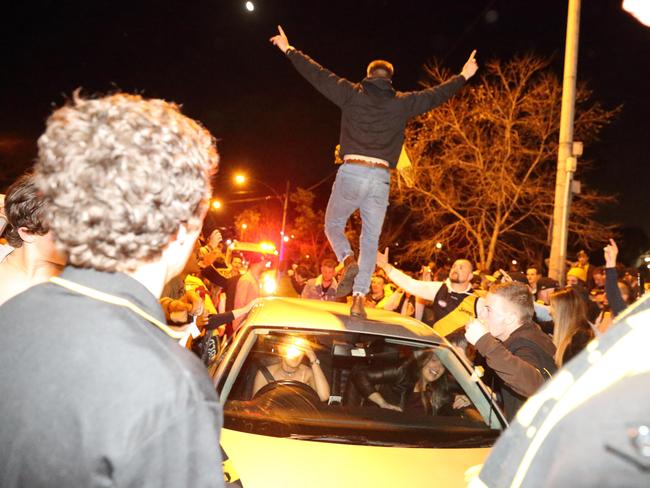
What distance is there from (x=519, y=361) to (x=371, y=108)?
7.20 ft

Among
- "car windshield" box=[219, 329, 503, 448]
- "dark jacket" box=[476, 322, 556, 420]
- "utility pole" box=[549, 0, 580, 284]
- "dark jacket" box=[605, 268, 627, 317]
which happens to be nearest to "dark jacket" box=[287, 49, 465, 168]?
"car windshield" box=[219, 329, 503, 448]

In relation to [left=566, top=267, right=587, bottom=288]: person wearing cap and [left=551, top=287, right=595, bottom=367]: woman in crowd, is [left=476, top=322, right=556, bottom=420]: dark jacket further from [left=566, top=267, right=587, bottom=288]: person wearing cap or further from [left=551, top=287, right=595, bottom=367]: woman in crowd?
[left=566, top=267, right=587, bottom=288]: person wearing cap

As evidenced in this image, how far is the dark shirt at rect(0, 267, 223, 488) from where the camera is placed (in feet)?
3.57

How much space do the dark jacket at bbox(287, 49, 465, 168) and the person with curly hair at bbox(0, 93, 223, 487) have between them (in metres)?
3.03

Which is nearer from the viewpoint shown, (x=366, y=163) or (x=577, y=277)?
(x=366, y=163)

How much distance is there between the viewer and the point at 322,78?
A: 4.38 metres

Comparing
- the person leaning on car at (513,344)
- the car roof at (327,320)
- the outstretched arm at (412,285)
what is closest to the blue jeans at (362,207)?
the car roof at (327,320)

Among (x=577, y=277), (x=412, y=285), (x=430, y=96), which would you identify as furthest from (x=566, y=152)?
(x=430, y=96)

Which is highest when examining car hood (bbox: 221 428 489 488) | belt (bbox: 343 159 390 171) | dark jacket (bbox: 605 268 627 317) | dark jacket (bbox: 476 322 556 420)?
belt (bbox: 343 159 390 171)

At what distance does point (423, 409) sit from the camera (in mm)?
3572

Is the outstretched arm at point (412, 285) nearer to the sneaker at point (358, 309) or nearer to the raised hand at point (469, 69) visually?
the sneaker at point (358, 309)

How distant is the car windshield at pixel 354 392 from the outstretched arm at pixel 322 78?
193cm

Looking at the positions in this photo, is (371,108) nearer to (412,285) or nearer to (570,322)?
(570,322)

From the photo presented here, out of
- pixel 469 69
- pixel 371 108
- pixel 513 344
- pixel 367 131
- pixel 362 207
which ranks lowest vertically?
pixel 513 344
